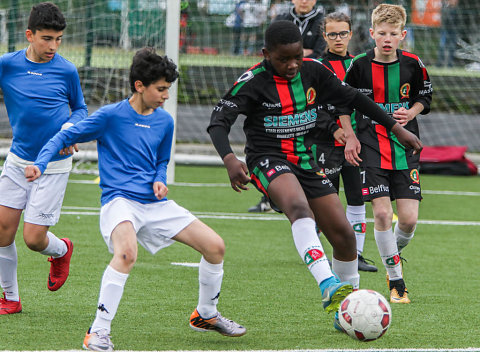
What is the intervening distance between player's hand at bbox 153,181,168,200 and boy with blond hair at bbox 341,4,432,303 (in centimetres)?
177

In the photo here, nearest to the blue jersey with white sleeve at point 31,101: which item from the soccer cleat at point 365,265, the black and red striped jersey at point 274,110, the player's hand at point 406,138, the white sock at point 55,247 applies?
the white sock at point 55,247

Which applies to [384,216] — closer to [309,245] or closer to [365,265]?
[365,265]

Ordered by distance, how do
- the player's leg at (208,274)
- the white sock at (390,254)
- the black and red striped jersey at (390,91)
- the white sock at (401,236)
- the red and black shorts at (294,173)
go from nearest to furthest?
1. the player's leg at (208,274)
2. the red and black shorts at (294,173)
3. the white sock at (390,254)
4. the black and red striped jersey at (390,91)
5. the white sock at (401,236)

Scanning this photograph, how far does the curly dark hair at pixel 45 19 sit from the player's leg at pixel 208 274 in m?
1.56

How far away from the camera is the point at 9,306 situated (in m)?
4.91

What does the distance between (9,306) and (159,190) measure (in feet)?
4.57

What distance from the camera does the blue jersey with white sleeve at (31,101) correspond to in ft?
16.5

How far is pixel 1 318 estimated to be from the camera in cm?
477

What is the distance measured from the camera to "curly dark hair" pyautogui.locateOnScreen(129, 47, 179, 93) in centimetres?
429

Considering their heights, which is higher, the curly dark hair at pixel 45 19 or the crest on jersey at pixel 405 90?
the curly dark hair at pixel 45 19

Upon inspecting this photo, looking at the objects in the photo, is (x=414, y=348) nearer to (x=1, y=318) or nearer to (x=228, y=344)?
(x=228, y=344)

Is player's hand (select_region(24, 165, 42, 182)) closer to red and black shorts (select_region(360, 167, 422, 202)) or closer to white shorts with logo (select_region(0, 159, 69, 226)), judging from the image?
white shorts with logo (select_region(0, 159, 69, 226))

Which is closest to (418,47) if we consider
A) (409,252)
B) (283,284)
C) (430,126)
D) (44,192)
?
(430,126)

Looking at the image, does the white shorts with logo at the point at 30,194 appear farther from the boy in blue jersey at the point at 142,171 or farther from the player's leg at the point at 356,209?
the player's leg at the point at 356,209
